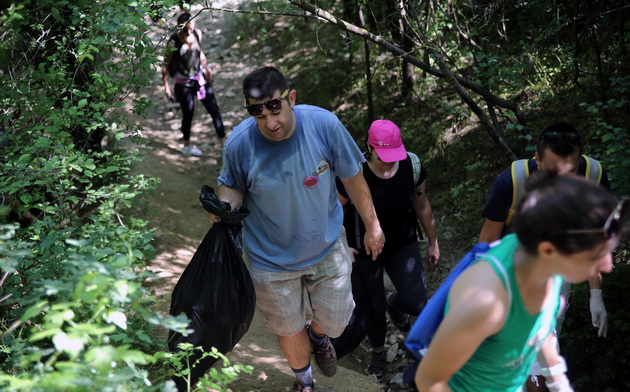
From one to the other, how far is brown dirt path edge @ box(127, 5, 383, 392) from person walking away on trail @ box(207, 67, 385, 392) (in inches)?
23.5

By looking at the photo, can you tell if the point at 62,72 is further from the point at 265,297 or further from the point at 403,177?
the point at 403,177

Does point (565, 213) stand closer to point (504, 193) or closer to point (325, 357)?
point (504, 193)

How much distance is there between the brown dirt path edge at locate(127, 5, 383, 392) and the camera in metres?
4.23

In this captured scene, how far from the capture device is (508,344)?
74.2 inches

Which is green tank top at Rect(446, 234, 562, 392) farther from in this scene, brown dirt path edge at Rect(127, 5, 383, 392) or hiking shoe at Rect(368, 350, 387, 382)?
hiking shoe at Rect(368, 350, 387, 382)

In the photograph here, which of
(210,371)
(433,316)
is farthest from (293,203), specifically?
(433,316)

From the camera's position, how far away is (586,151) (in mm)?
5035

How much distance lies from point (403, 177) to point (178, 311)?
5.72 ft

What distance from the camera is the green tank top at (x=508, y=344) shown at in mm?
1803

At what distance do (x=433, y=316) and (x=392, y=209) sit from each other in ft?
7.36

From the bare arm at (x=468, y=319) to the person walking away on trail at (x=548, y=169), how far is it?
113cm

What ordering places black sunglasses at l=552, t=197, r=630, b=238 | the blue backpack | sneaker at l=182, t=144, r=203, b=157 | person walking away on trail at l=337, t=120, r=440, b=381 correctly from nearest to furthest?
black sunglasses at l=552, t=197, r=630, b=238 < the blue backpack < person walking away on trail at l=337, t=120, r=440, b=381 < sneaker at l=182, t=144, r=203, b=157

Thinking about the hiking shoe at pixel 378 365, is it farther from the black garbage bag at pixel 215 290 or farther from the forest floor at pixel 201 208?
the black garbage bag at pixel 215 290

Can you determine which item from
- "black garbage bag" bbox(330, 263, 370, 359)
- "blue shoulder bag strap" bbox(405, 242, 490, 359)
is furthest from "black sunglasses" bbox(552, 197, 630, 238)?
"black garbage bag" bbox(330, 263, 370, 359)
